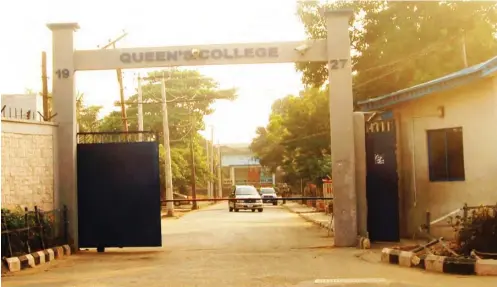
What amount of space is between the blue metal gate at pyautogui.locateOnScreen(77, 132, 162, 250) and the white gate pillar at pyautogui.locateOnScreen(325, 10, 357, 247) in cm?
427

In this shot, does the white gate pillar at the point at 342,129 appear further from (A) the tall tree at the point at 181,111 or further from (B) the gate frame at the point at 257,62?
(A) the tall tree at the point at 181,111

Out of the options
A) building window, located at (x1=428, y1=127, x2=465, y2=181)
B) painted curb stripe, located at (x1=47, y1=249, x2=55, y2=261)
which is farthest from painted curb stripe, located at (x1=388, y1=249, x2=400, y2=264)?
painted curb stripe, located at (x1=47, y1=249, x2=55, y2=261)

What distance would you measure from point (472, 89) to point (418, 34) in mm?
12335

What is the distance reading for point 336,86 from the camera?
54.4 ft

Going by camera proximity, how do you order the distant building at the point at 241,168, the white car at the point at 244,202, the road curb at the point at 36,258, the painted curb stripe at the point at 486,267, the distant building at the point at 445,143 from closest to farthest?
the painted curb stripe at the point at 486,267 < the road curb at the point at 36,258 < the distant building at the point at 445,143 < the white car at the point at 244,202 < the distant building at the point at 241,168

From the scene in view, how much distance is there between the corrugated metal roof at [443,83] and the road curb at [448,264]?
4.49 metres

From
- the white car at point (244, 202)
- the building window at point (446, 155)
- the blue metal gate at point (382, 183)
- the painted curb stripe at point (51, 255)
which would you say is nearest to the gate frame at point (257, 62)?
the blue metal gate at point (382, 183)

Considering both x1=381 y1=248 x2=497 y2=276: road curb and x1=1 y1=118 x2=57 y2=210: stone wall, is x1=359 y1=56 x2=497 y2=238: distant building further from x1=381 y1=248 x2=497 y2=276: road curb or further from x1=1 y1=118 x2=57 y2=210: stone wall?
x1=1 y1=118 x2=57 y2=210: stone wall

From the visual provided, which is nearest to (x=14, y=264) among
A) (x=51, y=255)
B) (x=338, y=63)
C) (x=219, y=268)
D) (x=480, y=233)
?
(x=51, y=255)

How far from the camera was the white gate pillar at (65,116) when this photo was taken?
1636 cm

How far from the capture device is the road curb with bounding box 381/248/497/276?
10594 millimetres

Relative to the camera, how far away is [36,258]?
13617 mm

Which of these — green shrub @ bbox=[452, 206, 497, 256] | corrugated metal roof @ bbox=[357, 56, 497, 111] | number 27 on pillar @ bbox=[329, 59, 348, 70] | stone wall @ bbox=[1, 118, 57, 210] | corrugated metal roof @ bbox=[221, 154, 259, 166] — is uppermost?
corrugated metal roof @ bbox=[221, 154, 259, 166]

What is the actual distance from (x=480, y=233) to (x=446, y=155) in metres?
5.22
